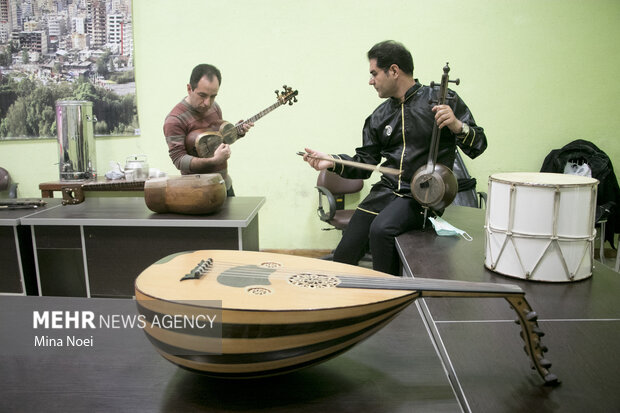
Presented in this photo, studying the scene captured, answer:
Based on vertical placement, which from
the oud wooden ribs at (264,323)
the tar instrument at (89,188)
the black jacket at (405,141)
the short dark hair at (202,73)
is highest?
the short dark hair at (202,73)

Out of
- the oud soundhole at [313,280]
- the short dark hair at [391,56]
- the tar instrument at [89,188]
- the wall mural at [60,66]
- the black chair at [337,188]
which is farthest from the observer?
the wall mural at [60,66]

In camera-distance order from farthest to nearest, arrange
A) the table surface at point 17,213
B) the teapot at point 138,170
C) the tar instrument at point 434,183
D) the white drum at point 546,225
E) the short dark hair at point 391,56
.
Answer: the teapot at point 138,170 < the short dark hair at point 391,56 < the table surface at point 17,213 < the tar instrument at point 434,183 < the white drum at point 546,225

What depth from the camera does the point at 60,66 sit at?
13.6 feet

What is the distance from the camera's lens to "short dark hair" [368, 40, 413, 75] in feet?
8.03

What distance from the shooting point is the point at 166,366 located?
0.80 meters

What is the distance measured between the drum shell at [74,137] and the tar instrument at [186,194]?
182 cm

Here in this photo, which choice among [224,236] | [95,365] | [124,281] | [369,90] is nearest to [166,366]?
[95,365]

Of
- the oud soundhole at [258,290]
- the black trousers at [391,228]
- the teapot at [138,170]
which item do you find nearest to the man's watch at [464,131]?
Answer: the black trousers at [391,228]

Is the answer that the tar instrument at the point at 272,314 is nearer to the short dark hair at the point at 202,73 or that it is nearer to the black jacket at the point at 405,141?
the black jacket at the point at 405,141

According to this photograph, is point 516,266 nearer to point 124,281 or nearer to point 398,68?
point 398,68

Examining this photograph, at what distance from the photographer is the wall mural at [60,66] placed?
13.4ft

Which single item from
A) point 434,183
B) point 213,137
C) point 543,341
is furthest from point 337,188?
point 543,341

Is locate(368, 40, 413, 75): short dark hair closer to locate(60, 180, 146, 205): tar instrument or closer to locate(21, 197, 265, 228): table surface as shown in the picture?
locate(21, 197, 265, 228): table surface

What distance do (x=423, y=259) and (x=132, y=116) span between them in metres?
3.37
